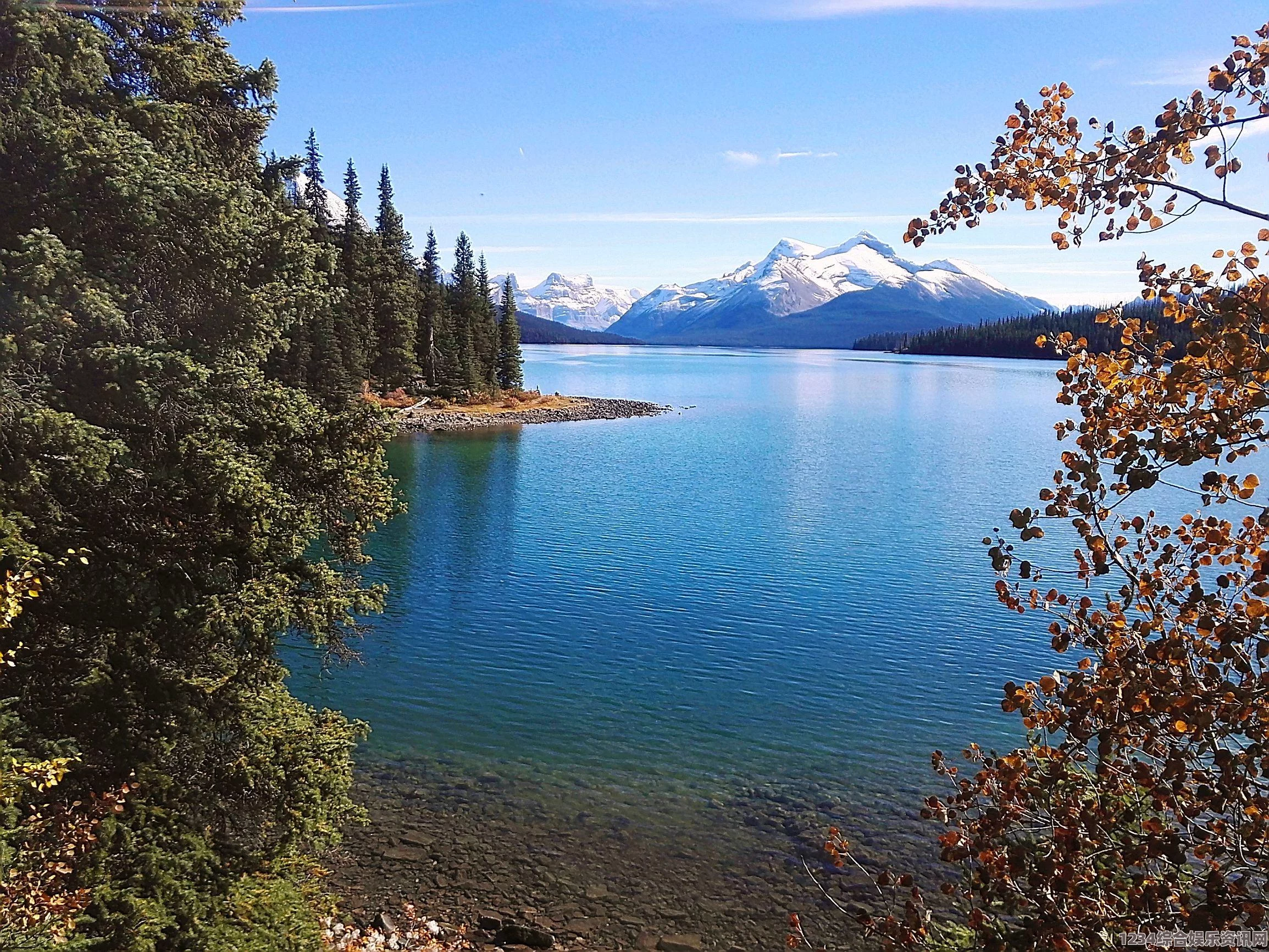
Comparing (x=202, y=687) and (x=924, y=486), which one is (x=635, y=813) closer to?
(x=202, y=687)

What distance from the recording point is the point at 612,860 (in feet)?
54.0

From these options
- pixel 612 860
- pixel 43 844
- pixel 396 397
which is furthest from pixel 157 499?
pixel 396 397

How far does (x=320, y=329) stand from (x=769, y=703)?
2126 inches

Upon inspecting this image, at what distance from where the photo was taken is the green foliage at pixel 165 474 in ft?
33.1

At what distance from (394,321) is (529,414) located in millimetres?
16037

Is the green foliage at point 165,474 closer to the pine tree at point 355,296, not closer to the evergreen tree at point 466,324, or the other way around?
the pine tree at point 355,296

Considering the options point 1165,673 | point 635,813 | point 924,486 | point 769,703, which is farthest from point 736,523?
point 1165,673

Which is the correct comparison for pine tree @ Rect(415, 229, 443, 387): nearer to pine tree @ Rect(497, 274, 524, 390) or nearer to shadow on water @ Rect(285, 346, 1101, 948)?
pine tree @ Rect(497, 274, 524, 390)

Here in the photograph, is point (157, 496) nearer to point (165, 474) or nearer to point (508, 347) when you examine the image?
point (165, 474)

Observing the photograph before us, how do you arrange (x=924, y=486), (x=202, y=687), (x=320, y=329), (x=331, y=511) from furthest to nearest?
(x=320, y=329) < (x=924, y=486) < (x=331, y=511) < (x=202, y=687)

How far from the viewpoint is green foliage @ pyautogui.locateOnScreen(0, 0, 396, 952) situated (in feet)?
33.1

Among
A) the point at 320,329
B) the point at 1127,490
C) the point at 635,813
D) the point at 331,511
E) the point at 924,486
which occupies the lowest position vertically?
the point at 635,813

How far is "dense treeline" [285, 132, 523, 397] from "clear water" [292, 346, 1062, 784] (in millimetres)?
14076

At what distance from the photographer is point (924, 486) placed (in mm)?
52406
